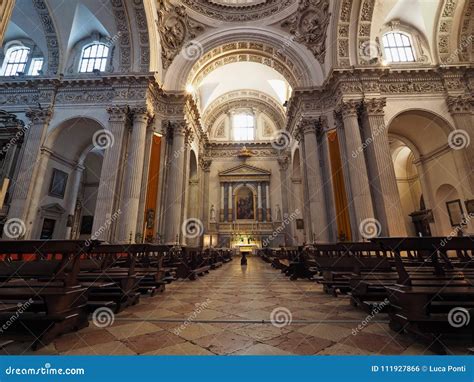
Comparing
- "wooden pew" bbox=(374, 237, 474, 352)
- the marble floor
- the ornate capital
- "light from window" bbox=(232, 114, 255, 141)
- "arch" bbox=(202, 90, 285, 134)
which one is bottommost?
the marble floor

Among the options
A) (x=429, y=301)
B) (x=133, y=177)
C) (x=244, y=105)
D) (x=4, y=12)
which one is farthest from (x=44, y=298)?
(x=244, y=105)

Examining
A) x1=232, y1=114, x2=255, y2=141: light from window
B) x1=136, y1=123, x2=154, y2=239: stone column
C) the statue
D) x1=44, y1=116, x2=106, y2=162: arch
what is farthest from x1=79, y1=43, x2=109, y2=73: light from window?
the statue

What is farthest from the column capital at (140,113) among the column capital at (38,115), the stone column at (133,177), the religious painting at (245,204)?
the religious painting at (245,204)

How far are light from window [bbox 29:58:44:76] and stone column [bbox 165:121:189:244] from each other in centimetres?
811

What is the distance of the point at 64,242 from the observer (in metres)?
2.24

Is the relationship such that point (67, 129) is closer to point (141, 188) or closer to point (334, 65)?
point (141, 188)

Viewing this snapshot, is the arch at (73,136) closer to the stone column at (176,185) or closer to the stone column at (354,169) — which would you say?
the stone column at (176,185)

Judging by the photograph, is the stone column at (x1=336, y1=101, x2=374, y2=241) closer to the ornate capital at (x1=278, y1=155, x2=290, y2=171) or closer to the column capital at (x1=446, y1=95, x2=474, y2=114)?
the column capital at (x1=446, y1=95, x2=474, y2=114)

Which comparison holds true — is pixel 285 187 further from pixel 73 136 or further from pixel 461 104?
pixel 73 136

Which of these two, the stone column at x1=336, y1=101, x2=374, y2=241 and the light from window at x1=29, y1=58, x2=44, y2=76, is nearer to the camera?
the stone column at x1=336, y1=101, x2=374, y2=241

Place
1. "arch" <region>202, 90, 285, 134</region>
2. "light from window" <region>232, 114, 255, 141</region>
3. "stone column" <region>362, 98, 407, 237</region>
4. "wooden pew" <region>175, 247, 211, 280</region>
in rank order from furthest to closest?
"light from window" <region>232, 114, 255, 141</region>, "arch" <region>202, 90, 285, 134</region>, "stone column" <region>362, 98, 407, 237</region>, "wooden pew" <region>175, 247, 211, 280</region>

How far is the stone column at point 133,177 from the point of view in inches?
378

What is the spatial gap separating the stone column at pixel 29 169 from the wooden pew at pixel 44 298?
33.1 ft

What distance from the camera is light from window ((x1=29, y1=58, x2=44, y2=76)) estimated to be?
1281cm
